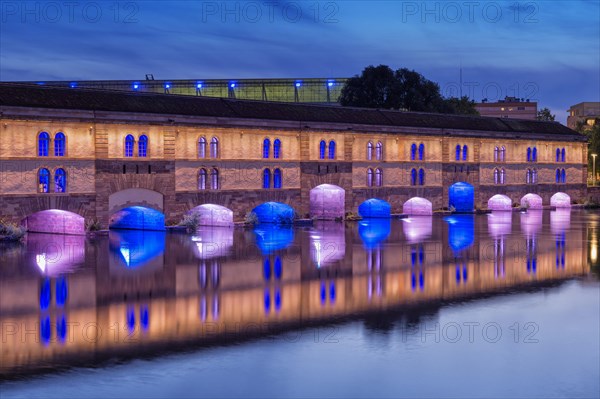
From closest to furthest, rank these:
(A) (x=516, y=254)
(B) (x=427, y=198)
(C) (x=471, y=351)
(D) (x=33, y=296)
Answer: (C) (x=471, y=351) < (D) (x=33, y=296) < (A) (x=516, y=254) < (B) (x=427, y=198)

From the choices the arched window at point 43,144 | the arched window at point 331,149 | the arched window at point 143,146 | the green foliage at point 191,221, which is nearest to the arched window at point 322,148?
the arched window at point 331,149

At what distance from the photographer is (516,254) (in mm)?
40250

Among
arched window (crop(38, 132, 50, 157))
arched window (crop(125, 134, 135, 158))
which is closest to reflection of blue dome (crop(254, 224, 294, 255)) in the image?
arched window (crop(125, 134, 135, 158))

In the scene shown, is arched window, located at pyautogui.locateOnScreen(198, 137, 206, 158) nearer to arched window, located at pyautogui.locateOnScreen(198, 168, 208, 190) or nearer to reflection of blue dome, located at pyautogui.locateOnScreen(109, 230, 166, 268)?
arched window, located at pyautogui.locateOnScreen(198, 168, 208, 190)

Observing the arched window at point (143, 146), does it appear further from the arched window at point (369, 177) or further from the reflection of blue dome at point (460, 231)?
the arched window at point (369, 177)

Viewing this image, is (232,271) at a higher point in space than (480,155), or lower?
lower

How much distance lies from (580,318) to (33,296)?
1712cm

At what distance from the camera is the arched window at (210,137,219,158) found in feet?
175

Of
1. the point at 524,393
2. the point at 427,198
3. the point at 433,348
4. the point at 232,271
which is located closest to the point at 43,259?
the point at 232,271

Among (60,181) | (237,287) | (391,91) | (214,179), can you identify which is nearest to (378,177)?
(214,179)

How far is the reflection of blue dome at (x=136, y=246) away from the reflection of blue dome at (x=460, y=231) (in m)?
15.2

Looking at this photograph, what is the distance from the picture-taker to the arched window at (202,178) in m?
52.8

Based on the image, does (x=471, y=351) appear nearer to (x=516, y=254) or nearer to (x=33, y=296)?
(x=33, y=296)

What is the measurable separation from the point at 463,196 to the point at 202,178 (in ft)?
92.7
